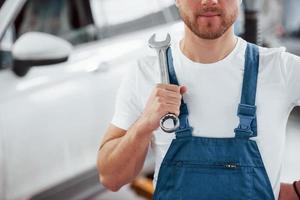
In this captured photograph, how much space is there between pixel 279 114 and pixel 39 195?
69 cm

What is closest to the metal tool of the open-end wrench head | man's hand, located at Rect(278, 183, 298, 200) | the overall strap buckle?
the open-end wrench head

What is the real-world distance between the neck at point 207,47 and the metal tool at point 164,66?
0.05 meters

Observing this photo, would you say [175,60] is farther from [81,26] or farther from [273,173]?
[81,26]

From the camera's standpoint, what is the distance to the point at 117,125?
89 centimetres

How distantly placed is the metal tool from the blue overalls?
2 centimetres

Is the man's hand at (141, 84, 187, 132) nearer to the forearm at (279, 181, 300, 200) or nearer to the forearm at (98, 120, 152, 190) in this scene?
the forearm at (98, 120, 152, 190)

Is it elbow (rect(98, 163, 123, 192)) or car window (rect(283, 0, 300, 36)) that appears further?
car window (rect(283, 0, 300, 36))

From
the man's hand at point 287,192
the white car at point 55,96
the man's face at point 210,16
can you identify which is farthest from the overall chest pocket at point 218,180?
the white car at point 55,96

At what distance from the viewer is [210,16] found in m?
0.79

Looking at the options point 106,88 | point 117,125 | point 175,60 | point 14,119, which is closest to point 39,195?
point 14,119

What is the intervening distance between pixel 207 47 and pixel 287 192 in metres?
0.29

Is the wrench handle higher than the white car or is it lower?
higher

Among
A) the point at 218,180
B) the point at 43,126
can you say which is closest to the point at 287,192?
the point at 218,180

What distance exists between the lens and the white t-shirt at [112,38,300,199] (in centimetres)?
83
